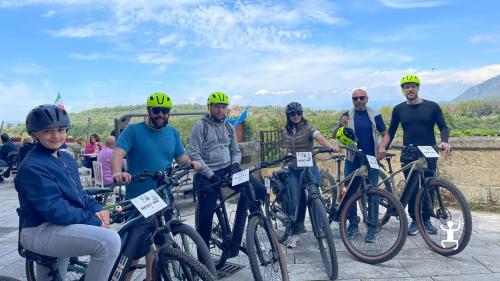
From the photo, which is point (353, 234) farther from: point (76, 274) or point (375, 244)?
point (76, 274)

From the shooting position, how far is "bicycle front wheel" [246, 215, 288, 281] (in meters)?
3.70

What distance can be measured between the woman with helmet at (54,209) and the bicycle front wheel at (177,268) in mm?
319

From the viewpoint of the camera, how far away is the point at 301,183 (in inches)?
189

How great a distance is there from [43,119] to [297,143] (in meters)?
3.15

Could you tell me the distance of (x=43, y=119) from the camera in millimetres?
2758

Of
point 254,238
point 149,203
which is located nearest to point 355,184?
point 254,238

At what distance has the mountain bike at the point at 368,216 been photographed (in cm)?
454

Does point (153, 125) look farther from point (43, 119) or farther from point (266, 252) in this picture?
point (266, 252)

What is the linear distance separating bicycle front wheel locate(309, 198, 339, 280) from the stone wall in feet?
8.20

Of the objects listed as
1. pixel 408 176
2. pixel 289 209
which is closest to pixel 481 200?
pixel 408 176

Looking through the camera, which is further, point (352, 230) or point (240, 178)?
point (352, 230)

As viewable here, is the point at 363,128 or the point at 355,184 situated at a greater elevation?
the point at 363,128

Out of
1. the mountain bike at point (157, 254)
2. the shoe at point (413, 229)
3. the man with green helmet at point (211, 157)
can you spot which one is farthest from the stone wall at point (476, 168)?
the mountain bike at point (157, 254)

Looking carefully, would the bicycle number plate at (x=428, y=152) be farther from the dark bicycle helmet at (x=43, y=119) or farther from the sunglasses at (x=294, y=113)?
the dark bicycle helmet at (x=43, y=119)
